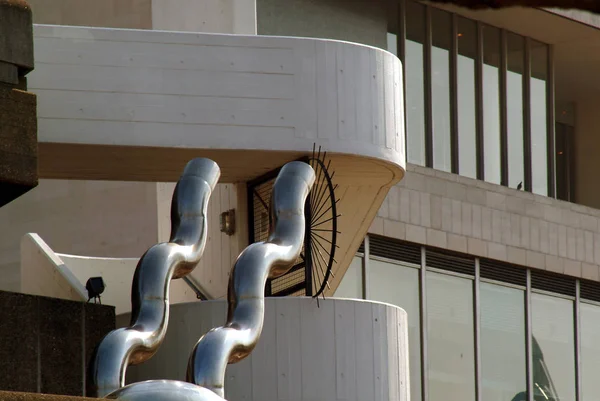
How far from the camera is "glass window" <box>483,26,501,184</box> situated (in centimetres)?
2980

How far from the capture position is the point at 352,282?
25.9 m

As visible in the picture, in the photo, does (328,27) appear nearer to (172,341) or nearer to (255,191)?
(255,191)

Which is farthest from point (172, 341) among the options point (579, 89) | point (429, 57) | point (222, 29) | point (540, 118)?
point (579, 89)

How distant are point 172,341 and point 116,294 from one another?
11.3 ft

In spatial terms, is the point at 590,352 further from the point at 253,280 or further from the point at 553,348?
the point at 253,280

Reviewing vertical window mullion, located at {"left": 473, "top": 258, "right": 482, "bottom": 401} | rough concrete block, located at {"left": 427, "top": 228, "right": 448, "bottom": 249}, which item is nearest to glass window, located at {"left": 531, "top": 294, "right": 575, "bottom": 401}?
vertical window mullion, located at {"left": 473, "top": 258, "right": 482, "bottom": 401}

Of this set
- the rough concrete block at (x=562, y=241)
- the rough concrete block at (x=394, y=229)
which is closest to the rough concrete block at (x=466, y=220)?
the rough concrete block at (x=394, y=229)

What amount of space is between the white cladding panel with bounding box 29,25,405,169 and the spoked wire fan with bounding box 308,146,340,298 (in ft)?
1.14

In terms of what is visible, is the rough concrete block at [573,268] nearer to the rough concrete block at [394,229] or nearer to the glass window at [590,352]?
the glass window at [590,352]

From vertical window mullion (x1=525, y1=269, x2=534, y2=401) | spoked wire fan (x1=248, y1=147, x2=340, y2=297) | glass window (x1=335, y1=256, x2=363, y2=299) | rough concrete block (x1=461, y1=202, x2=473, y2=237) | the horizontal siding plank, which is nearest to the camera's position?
the horizontal siding plank

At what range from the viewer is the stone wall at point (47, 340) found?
1446 centimetres

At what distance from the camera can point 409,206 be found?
27344mm

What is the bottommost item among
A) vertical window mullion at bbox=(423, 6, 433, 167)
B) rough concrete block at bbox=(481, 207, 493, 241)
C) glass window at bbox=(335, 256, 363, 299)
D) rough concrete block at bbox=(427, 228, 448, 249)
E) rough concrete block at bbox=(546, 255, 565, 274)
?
glass window at bbox=(335, 256, 363, 299)

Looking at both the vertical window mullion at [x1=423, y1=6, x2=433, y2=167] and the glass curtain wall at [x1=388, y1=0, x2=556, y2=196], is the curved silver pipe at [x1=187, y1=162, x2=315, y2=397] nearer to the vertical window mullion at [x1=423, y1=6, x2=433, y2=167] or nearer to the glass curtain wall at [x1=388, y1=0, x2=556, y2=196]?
the glass curtain wall at [x1=388, y1=0, x2=556, y2=196]
